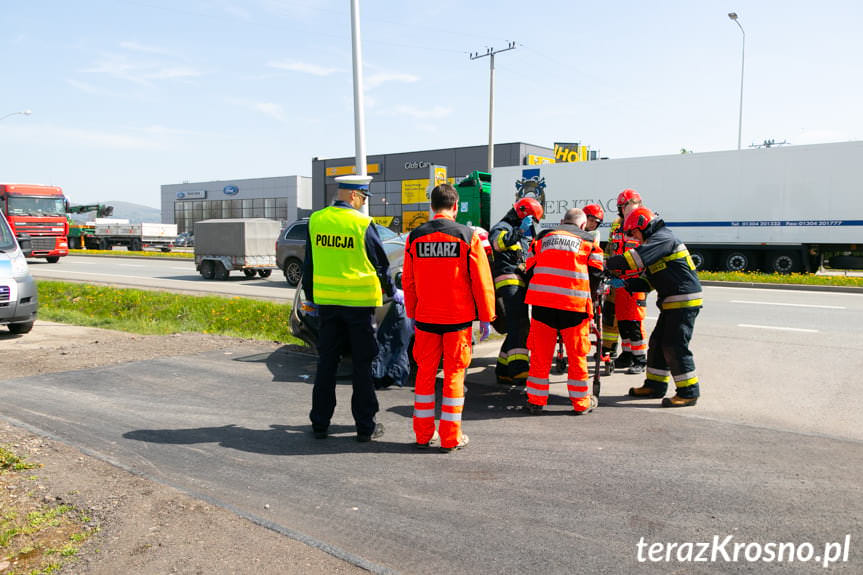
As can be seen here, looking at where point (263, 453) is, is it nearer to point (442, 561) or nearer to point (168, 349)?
point (442, 561)

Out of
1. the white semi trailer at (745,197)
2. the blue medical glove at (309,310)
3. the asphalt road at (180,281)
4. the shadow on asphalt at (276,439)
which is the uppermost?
the white semi trailer at (745,197)

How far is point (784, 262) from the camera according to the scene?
64.0ft

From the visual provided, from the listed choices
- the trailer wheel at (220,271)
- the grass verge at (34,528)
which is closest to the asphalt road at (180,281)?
the trailer wheel at (220,271)

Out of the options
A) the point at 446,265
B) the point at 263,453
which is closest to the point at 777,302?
the point at 446,265

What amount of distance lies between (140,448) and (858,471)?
15.9 ft

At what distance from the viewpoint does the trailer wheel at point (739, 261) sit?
2027 centimetres

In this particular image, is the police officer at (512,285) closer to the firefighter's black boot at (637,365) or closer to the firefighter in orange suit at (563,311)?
the firefighter in orange suit at (563,311)

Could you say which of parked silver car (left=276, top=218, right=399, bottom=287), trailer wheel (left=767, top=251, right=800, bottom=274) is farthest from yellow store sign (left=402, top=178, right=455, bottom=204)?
parked silver car (left=276, top=218, right=399, bottom=287)

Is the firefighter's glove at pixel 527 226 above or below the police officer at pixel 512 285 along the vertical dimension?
above

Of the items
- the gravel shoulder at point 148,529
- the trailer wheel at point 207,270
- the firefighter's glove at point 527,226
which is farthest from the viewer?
the trailer wheel at point 207,270

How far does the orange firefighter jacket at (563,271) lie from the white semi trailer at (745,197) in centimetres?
1615

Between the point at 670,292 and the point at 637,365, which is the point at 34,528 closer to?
the point at 670,292

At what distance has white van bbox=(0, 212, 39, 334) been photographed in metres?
9.21

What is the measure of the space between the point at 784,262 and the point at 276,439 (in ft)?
61.9
